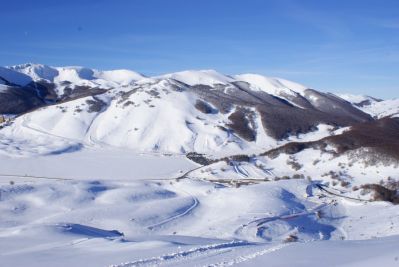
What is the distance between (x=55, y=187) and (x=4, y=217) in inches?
160

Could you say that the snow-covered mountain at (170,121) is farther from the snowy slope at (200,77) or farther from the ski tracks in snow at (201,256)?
the ski tracks in snow at (201,256)

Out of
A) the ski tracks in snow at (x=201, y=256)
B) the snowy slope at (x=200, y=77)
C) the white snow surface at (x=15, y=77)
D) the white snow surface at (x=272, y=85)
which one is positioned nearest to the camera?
the ski tracks in snow at (x=201, y=256)

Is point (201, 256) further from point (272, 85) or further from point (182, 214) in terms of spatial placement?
point (272, 85)

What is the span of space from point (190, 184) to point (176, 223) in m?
6.48

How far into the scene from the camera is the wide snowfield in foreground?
9.30m

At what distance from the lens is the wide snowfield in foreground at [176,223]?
30.5 ft

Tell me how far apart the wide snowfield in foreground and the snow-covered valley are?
0.06 m

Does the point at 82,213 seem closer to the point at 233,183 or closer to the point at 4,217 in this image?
the point at 4,217

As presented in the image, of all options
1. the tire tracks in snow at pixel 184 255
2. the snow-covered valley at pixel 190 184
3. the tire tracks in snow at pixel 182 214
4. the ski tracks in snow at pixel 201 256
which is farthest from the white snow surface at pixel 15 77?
the ski tracks in snow at pixel 201 256

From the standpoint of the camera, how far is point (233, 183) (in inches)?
1069

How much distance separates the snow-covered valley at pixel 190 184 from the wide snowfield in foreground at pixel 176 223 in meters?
0.06

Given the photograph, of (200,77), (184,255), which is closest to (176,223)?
(184,255)

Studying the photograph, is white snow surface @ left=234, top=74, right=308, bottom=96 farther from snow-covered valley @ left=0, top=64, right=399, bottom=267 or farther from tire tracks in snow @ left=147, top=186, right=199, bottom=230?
tire tracks in snow @ left=147, top=186, right=199, bottom=230

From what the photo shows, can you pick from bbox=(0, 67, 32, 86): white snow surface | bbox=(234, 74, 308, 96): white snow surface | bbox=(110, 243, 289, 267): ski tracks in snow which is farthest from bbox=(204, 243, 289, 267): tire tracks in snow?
bbox=(0, 67, 32, 86): white snow surface
